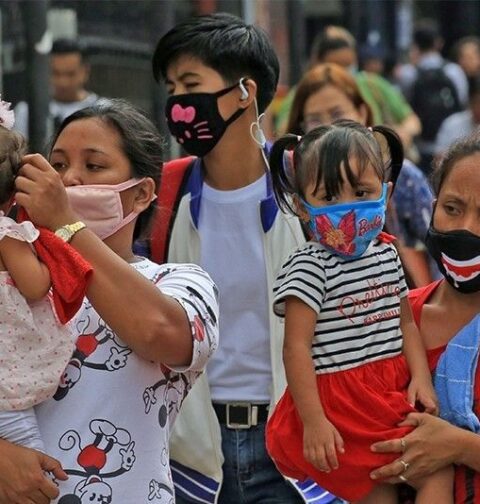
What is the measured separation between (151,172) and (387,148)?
692 millimetres

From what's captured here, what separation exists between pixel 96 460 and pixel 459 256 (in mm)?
1019

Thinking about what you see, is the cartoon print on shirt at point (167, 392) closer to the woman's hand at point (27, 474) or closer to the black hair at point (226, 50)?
the woman's hand at point (27, 474)

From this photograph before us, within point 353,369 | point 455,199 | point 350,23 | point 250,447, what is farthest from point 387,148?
point 350,23

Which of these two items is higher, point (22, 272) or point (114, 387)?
point (22, 272)

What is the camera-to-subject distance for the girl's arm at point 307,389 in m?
3.64

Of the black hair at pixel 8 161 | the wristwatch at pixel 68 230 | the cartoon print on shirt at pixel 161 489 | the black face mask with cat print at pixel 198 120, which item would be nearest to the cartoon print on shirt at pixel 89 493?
the cartoon print on shirt at pixel 161 489

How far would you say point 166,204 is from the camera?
453 cm

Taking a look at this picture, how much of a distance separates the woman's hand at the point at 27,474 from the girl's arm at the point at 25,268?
346mm

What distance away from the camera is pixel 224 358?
14.4ft

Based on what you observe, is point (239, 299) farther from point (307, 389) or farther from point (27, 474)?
point (27, 474)

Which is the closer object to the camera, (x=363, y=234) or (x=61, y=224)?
(x=61, y=224)

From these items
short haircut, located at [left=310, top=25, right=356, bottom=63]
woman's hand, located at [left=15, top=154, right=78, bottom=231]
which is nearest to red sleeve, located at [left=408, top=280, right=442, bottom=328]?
woman's hand, located at [left=15, top=154, right=78, bottom=231]

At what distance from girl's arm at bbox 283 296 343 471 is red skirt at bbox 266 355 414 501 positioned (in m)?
0.04

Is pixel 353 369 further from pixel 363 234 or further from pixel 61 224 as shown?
pixel 61 224
